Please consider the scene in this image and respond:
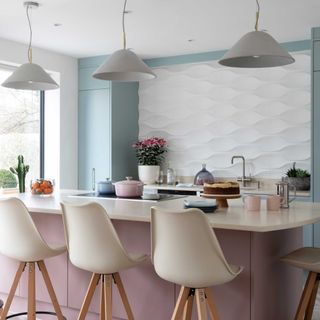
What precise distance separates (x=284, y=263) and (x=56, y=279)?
1601mm

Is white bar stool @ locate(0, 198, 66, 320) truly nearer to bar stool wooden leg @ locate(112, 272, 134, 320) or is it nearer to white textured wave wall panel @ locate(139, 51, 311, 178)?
bar stool wooden leg @ locate(112, 272, 134, 320)

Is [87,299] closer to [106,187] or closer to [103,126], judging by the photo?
[106,187]

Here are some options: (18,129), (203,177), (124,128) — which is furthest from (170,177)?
(18,129)

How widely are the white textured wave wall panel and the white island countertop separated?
2214 mm

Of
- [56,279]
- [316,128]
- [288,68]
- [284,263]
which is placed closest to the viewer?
[284,263]

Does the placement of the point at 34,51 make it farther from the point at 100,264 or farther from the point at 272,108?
the point at 100,264

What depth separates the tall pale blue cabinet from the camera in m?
6.29

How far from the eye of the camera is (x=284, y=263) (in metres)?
3.08

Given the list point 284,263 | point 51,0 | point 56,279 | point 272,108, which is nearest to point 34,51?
point 51,0

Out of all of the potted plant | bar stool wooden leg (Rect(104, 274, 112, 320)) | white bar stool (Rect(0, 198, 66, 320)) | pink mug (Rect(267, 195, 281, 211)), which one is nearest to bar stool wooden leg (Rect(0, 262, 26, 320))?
white bar stool (Rect(0, 198, 66, 320))

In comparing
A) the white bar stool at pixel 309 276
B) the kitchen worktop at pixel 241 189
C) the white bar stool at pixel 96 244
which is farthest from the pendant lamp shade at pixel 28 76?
the kitchen worktop at pixel 241 189

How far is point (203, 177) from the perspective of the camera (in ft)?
19.2

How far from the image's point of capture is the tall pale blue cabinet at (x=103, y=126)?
6.29 metres

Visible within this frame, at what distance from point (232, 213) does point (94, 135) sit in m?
3.76
